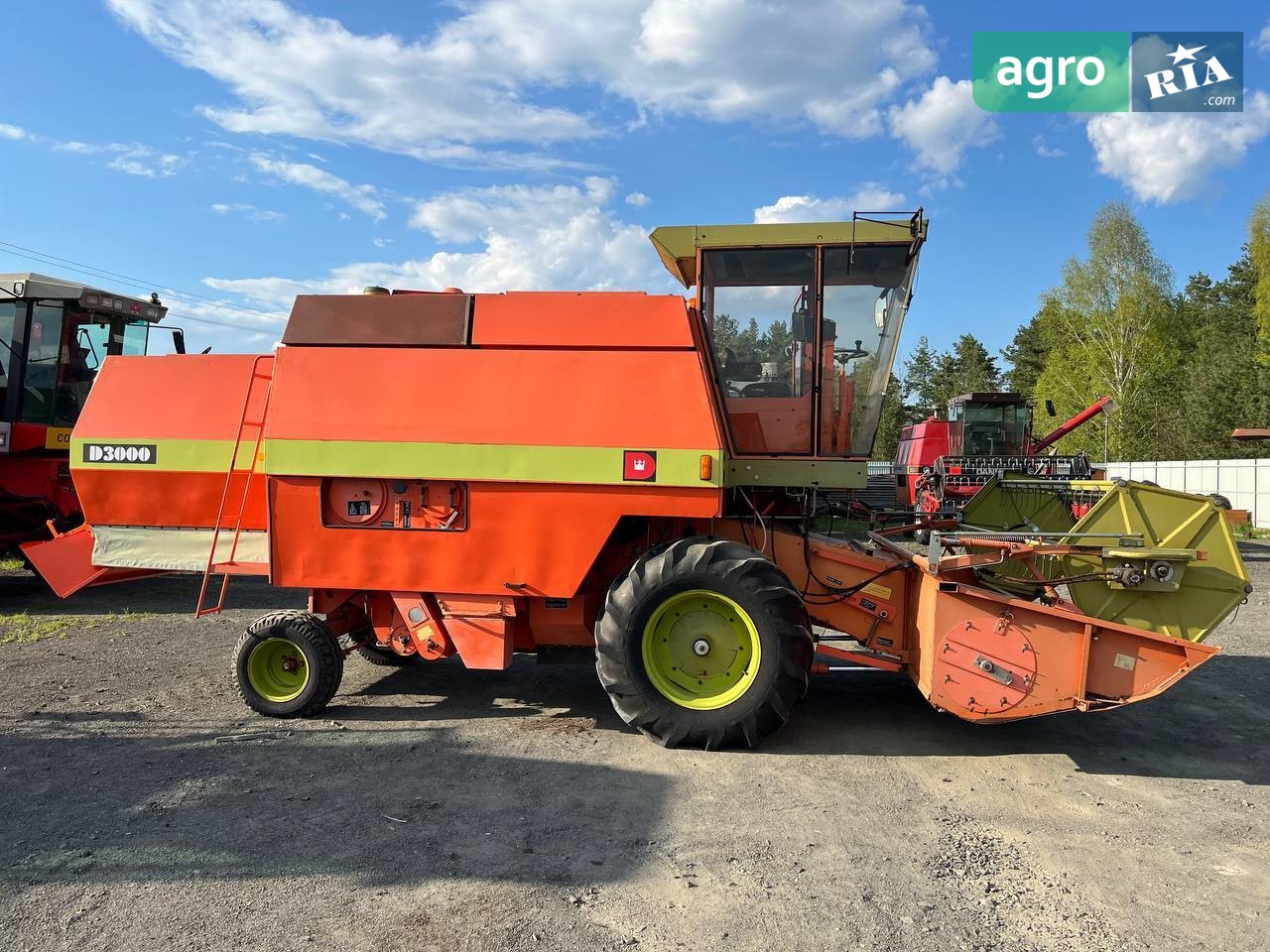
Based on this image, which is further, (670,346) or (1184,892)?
(670,346)

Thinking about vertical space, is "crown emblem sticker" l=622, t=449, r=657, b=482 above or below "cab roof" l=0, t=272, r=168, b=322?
below

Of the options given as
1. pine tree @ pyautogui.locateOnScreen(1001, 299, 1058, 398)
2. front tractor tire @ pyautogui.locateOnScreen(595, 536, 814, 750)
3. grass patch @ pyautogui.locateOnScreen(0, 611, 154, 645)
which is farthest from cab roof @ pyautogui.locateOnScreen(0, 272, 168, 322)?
pine tree @ pyautogui.locateOnScreen(1001, 299, 1058, 398)

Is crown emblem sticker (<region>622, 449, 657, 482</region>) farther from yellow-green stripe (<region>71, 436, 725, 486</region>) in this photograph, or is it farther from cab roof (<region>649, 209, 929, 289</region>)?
cab roof (<region>649, 209, 929, 289</region>)

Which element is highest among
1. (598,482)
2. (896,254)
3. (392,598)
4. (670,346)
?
(896,254)

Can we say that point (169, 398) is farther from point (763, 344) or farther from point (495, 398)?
point (763, 344)

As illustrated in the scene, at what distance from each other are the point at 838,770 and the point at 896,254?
9.89 ft

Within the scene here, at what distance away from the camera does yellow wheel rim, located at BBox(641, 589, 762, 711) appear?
4453mm

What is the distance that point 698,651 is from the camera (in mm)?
4477

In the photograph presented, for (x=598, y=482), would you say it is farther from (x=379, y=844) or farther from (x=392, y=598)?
(x=379, y=844)

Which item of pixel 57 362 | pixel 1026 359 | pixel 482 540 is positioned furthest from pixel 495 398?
pixel 1026 359

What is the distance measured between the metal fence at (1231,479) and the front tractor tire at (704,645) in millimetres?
Result: 15752

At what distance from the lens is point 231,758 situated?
419 centimetres

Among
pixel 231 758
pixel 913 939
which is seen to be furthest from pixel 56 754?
pixel 913 939

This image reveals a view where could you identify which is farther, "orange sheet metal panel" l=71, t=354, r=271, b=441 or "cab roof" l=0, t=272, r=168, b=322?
"cab roof" l=0, t=272, r=168, b=322
